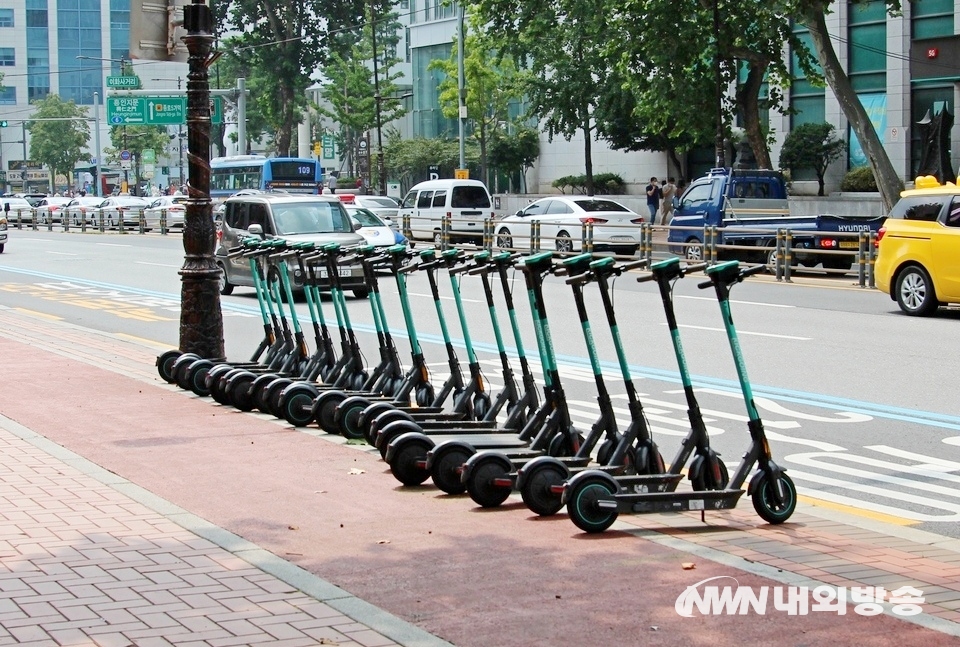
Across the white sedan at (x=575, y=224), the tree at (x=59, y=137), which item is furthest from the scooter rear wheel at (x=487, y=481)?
the tree at (x=59, y=137)

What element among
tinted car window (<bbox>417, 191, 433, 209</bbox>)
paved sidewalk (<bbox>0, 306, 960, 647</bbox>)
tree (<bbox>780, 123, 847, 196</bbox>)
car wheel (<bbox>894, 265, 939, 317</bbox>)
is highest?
tree (<bbox>780, 123, 847, 196</bbox>)

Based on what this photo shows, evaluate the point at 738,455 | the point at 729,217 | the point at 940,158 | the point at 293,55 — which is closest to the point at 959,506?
the point at 738,455

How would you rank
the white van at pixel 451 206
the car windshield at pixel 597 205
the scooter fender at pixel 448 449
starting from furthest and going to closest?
the white van at pixel 451 206
the car windshield at pixel 597 205
the scooter fender at pixel 448 449

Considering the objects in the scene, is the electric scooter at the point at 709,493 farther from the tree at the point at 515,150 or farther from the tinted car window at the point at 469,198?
the tree at the point at 515,150

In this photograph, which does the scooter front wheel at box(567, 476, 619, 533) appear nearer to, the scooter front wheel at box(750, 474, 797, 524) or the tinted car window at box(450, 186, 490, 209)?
the scooter front wheel at box(750, 474, 797, 524)

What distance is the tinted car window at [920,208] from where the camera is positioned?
18742mm

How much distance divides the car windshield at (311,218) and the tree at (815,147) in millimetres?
24147

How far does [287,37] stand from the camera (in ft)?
216

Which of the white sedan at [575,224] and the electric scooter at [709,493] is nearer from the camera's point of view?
the electric scooter at [709,493]

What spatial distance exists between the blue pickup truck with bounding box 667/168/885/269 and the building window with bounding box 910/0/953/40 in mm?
11509

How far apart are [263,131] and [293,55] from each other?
36.2 meters

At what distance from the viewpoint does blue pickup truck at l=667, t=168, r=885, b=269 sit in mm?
26719

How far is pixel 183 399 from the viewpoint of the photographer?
1141 centimetres

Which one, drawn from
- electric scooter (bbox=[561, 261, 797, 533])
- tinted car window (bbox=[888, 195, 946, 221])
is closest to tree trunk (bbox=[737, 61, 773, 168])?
tinted car window (bbox=[888, 195, 946, 221])
